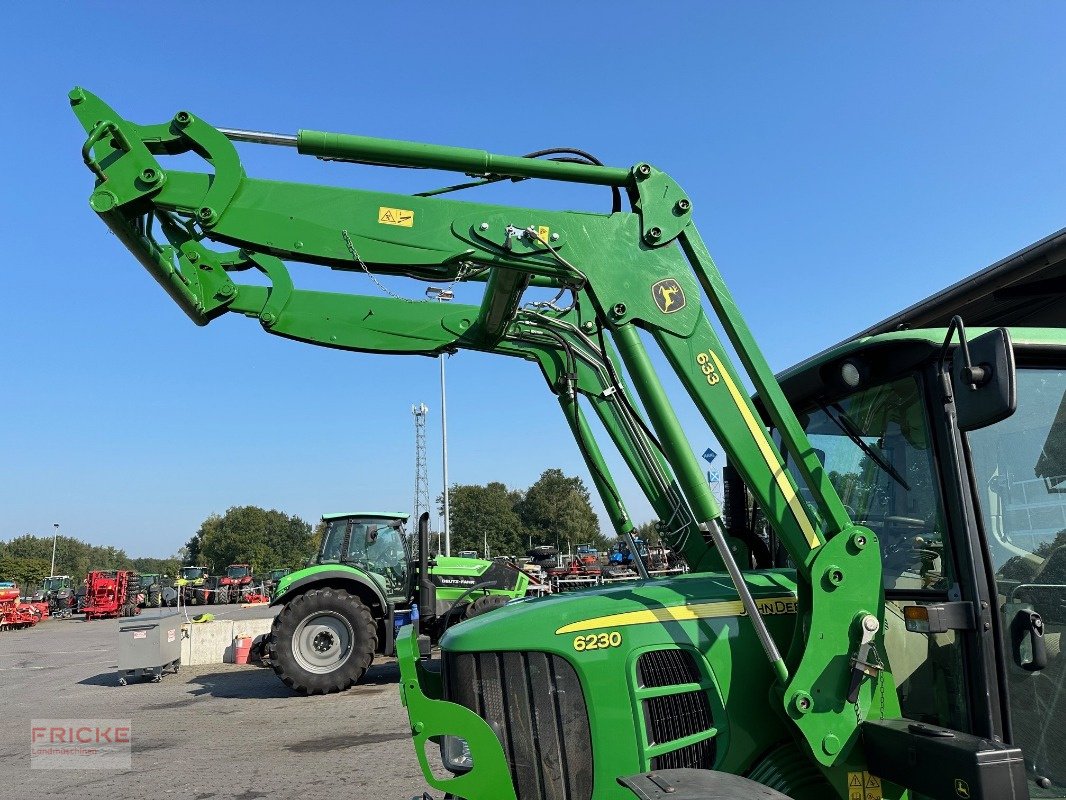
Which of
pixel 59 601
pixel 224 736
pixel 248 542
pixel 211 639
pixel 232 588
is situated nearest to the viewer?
pixel 224 736

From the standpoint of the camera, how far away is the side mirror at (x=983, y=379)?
2.38 metres

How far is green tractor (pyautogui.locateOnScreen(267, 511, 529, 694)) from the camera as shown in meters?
9.77

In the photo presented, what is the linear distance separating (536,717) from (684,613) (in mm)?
672

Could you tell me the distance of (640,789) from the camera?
7.76 feet

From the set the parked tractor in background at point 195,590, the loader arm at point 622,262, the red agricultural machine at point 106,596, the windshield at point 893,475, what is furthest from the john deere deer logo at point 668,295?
the parked tractor in background at point 195,590

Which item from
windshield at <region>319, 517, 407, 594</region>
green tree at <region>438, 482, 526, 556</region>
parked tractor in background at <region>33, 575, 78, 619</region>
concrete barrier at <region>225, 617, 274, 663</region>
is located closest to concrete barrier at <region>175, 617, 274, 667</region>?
concrete barrier at <region>225, 617, 274, 663</region>

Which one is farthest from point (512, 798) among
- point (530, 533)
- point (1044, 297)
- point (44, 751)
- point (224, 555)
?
point (224, 555)

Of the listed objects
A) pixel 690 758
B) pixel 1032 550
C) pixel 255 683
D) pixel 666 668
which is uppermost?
pixel 1032 550

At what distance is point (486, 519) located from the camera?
72.6 m

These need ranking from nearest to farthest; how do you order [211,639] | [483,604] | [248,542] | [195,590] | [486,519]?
[483,604] < [211,639] < [195,590] < [486,519] < [248,542]

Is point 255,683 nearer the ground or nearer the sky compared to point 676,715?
nearer the ground

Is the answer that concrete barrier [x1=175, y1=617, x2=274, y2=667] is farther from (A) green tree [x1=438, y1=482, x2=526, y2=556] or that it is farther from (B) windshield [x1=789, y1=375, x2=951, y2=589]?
(A) green tree [x1=438, y1=482, x2=526, y2=556]

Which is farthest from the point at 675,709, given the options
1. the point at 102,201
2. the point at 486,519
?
the point at 486,519

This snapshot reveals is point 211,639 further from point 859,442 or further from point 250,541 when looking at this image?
point 250,541
